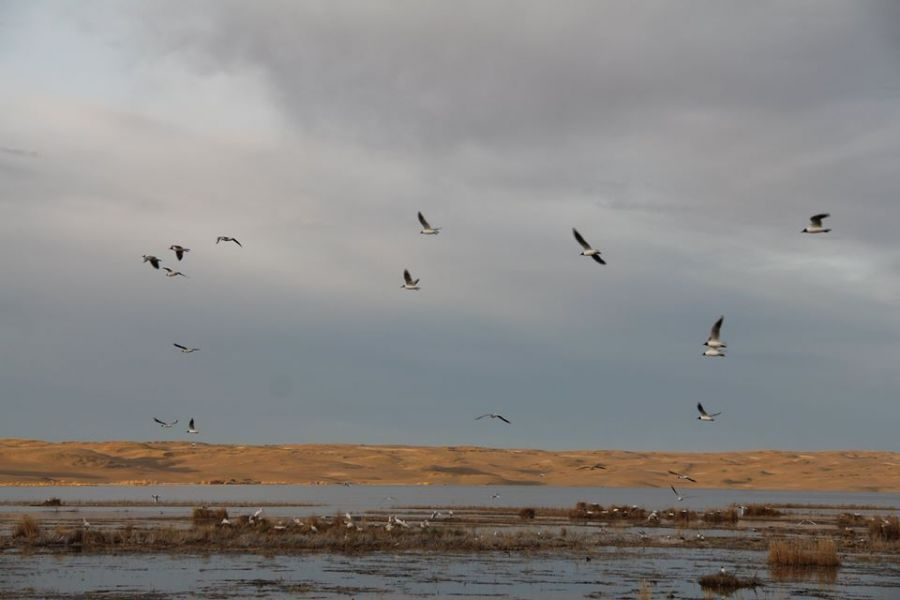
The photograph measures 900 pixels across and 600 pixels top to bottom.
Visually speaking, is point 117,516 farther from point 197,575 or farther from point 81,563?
point 197,575

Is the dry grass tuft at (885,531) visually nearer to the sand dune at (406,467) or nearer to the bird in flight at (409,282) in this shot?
the bird in flight at (409,282)

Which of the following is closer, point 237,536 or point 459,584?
point 459,584

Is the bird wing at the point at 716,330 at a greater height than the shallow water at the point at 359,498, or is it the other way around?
the bird wing at the point at 716,330

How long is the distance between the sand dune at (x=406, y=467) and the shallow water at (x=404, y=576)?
70972mm

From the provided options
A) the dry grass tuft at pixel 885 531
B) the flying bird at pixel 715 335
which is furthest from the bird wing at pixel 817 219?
the dry grass tuft at pixel 885 531

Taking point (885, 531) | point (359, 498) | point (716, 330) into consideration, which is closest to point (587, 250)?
point (716, 330)

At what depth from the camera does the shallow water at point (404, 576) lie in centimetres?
2445

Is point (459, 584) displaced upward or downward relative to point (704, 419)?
downward

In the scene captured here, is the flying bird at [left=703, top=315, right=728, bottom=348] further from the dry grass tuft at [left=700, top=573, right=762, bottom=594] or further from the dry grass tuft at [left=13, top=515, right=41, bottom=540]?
the dry grass tuft at [left=13, top=515, right=41, bottom=540]

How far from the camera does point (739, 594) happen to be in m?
25.3

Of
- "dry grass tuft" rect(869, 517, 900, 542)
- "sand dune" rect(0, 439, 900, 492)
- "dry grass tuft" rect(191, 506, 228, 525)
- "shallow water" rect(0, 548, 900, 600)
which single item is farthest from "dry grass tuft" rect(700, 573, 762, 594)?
"sand dune" rect(0, 439, 900, 492)

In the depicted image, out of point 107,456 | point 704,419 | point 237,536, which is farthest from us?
point 107,456

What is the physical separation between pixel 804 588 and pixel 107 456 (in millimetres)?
104488

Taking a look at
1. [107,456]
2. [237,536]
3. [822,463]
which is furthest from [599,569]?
[822,463]
